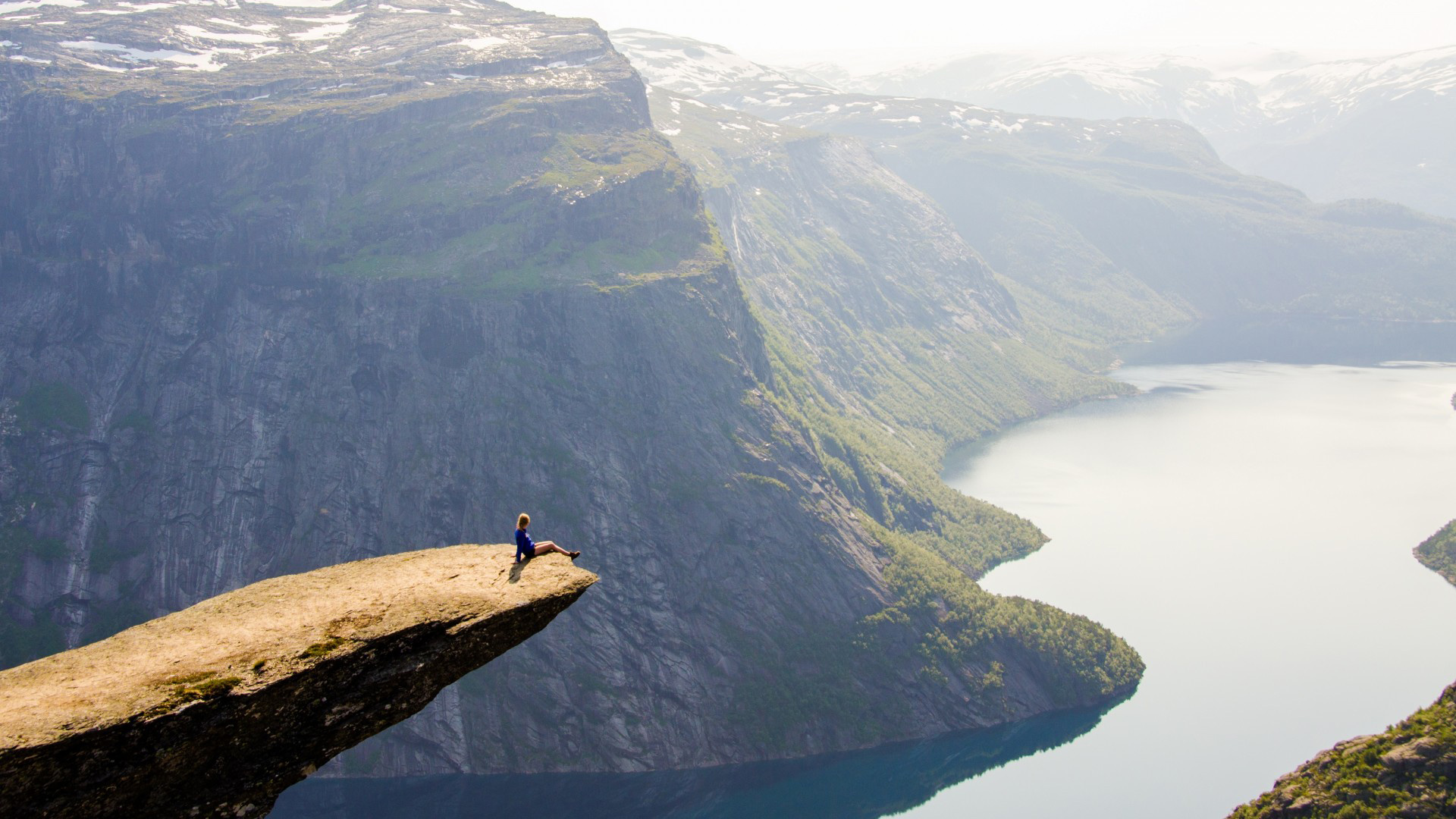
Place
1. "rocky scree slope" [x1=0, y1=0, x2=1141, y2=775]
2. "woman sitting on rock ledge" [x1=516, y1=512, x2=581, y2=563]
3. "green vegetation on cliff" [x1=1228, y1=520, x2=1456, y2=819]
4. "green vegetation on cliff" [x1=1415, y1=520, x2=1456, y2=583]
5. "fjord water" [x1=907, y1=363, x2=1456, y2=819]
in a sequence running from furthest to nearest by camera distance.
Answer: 1. "green vegetation on cliff" [x1=1415, y1=520, x2=1456, y2=583]
2. "rocky scree slope" [x1=0, y1=0, x2=1141, y2=775]
3. "fjord water" [x1=907, y1=363, x2=1456, y2=819]
4. "green vegetation on cliff" [x1=1228, y1=520, x2=1456, y2=819]
5. "woman sitting on rock ledge" [x1=516, y1=512, x2=581, y2=563]

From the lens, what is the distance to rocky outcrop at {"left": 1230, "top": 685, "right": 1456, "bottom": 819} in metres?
62.5

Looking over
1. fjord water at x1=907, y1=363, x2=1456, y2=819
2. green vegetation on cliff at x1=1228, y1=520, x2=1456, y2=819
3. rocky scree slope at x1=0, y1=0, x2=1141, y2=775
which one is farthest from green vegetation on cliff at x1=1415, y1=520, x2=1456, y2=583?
green vegetation on cliff at x1=1228, y1=520, x2=1456, y2=819

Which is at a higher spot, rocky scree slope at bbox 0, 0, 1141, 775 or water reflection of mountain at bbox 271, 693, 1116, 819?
rocky scree slope at bbox 0, 0, 1141, 775

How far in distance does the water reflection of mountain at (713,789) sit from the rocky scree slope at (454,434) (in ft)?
9.26

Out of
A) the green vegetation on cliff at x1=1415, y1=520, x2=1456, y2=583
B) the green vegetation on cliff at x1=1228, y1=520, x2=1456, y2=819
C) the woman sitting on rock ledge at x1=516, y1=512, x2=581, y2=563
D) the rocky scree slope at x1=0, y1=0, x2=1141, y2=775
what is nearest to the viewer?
the woman sitting on rock ledge at x1=516, y1=512, x2=581, y2=563

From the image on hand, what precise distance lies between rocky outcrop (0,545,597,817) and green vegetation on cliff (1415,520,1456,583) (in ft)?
571

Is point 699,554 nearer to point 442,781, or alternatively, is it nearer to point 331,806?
point 442,781

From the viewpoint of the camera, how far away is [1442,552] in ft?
521

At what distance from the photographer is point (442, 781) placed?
12369 centimetres

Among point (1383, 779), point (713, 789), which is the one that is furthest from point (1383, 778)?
point (713, 789)

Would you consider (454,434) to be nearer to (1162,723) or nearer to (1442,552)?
(1162,723)

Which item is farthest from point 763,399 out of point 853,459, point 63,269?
point 63,269

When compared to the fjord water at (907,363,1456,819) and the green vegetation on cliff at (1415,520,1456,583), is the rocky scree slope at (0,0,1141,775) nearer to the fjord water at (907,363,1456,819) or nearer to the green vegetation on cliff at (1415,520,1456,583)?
the fjord water at (907,363,1456,819)

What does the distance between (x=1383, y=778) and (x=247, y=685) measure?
235 ft
